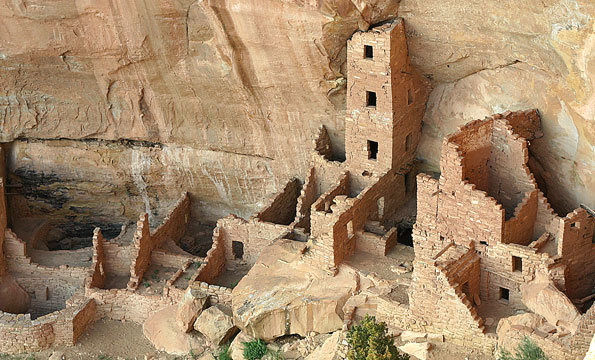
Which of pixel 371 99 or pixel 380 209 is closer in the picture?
pixel 371 99

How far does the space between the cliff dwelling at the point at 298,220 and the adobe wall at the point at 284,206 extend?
0.13 feet

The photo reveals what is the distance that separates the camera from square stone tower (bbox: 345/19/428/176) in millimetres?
20422

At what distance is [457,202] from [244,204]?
22.9ft

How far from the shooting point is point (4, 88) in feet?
77.4

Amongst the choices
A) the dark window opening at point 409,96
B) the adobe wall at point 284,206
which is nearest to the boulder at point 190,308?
the adobe wall at point 284,206

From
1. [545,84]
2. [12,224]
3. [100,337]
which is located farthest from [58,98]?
[545,84]

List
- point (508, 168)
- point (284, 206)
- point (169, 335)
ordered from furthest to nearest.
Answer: point (284, 206), point (169, 335), point (508, 168)

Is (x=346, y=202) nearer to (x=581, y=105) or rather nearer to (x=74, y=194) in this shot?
(x=581, y=105)

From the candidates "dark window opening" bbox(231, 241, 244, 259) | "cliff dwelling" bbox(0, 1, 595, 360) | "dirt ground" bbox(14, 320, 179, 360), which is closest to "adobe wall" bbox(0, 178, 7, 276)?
"cliff dwelling" bbox(0, 1, 595, 360)

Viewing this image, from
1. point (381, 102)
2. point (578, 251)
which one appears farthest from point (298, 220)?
point (578, 251)

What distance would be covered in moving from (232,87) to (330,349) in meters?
5.97

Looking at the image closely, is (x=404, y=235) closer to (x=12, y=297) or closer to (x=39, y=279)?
(x=39, y=279)

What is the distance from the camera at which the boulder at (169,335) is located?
69.1 ft

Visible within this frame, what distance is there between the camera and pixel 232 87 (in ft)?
73.5
